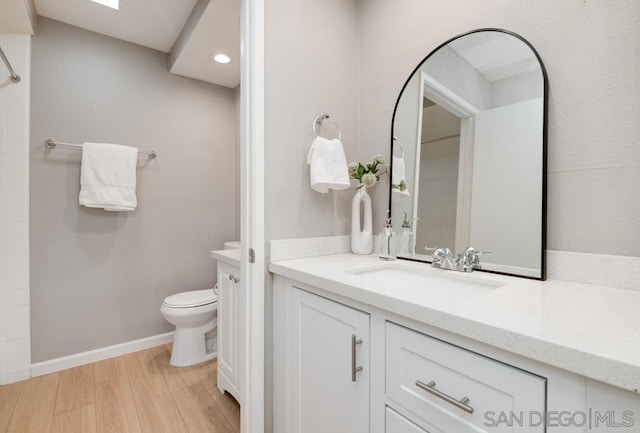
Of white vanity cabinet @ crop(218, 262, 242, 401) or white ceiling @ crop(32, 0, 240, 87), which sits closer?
white vanity cabinet @ crop(218, 262, 242, 401)

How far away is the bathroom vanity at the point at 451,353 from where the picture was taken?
468mm

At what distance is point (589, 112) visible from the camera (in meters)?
0.86

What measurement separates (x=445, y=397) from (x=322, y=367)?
46 centimetres

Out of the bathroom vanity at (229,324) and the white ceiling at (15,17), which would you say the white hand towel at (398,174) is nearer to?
the bathroom vanity at (229,324)

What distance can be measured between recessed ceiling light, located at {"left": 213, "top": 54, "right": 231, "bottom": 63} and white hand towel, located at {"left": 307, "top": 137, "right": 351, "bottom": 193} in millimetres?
1453

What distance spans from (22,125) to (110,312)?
1391mm

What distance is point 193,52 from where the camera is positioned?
215cm

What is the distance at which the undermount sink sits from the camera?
92 cm

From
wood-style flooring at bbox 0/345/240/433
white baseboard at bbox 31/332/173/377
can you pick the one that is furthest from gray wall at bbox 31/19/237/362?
wood-style flooring at bbox 0/345/240/433

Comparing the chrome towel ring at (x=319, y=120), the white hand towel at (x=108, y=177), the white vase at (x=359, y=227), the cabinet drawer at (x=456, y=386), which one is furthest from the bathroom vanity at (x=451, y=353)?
the white hand towel at (x=108, y=177)

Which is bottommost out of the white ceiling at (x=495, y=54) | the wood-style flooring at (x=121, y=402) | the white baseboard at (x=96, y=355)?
the wood-style flooring at (x=121, y=402)

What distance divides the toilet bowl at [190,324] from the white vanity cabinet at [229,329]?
0.32 m

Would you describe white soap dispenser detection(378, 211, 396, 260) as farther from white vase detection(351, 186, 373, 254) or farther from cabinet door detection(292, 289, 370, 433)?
cabinet door detection(292, 289, 370, 433)

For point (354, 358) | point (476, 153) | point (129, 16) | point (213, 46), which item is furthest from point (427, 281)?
point (129, 16)
